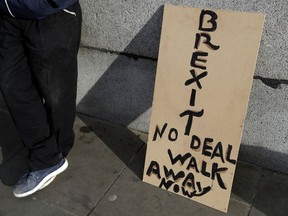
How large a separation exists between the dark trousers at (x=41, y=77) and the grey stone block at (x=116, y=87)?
0.45 m

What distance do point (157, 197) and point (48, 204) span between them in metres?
0.78

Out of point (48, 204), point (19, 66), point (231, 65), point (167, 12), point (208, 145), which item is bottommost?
point (48, 204)

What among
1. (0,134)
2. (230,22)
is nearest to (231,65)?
(230,22)

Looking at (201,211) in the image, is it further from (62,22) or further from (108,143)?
(62,22)

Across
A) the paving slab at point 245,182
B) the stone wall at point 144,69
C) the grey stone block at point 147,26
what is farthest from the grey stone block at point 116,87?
the paving slab at point 245,182

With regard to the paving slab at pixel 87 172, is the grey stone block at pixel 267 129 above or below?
above

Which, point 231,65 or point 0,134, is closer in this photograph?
point 231,65

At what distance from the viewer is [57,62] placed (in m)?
2.33

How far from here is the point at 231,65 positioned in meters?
2.09

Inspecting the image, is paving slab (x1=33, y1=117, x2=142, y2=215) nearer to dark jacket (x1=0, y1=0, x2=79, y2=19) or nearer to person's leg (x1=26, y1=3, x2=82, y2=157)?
person's leg (x1=26, y1=3, x2=82, y2=157)

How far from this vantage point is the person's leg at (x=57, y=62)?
2.20m

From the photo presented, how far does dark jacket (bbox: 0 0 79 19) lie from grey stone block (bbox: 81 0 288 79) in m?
0.58

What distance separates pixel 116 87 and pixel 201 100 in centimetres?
96

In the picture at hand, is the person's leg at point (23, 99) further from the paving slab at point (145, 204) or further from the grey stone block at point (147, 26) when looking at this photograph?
the grey stone block at point (147, 26)
